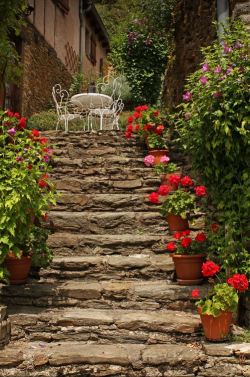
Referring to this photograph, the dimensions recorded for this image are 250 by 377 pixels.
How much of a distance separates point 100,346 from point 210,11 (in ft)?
15.4

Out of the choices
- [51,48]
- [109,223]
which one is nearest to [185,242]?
[109,223]

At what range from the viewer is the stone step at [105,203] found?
213 inches

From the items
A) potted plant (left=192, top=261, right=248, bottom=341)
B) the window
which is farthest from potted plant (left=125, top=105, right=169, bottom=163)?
the window

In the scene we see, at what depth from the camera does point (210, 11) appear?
5.97 meters

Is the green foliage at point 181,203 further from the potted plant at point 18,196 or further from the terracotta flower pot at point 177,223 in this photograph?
the potted plant at point 18,196

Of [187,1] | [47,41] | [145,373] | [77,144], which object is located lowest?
[145,373]

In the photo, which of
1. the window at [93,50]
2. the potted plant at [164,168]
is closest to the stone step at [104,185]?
A: the potted plant at [164,168]

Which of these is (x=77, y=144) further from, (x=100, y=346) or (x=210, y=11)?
(x=100, y=346)

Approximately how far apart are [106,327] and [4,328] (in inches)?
31.5

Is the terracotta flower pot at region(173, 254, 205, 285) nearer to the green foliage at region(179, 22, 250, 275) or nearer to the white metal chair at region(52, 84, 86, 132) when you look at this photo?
the green foliage at region(179, 22, 250, 275)

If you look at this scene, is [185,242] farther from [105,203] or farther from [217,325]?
[105,203]

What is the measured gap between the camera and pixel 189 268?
4012 mm


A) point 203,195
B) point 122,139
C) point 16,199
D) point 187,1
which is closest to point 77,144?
point 122,139

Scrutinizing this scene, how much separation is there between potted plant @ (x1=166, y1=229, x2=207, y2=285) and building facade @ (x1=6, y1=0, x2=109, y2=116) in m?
5.99
